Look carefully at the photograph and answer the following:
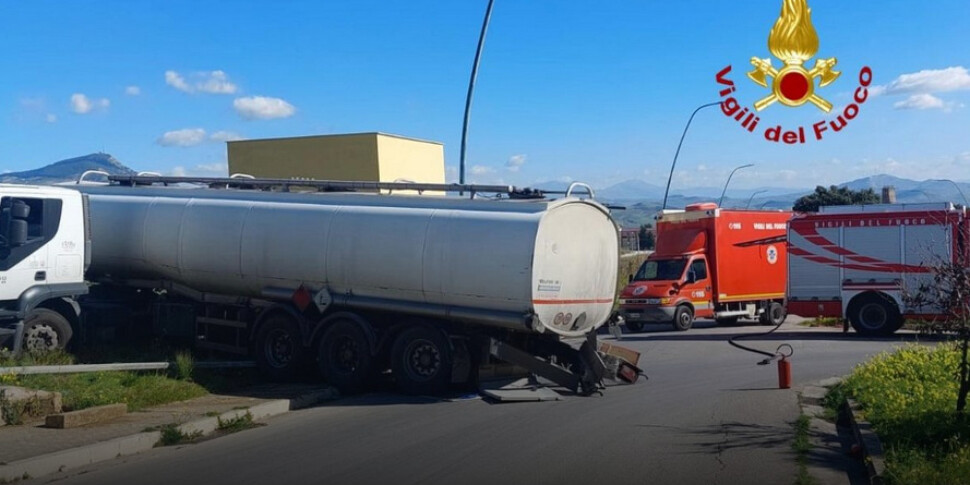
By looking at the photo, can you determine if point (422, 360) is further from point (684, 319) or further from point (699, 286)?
point (699, 286)

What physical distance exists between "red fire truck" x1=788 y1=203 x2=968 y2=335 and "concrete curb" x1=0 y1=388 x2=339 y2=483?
A: 1698cm

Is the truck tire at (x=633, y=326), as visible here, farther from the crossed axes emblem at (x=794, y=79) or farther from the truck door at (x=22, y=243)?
the truck door at (x=22, y=243)

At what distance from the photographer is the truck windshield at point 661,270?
28.9m

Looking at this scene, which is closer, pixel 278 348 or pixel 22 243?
pixel 22 243

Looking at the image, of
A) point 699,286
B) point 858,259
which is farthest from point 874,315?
point 699,286

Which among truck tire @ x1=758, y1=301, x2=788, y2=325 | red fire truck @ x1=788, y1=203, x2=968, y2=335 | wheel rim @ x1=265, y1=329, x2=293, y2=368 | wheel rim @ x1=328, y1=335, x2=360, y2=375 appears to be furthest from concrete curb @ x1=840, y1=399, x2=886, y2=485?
truck tire @ x1=758, y1=301, x2=788, y2=325

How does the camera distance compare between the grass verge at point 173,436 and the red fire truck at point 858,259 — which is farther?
the red fire truck at point 858,259

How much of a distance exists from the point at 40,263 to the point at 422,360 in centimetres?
630

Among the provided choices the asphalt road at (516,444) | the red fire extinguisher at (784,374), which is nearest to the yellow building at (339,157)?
the asphalt road at (516,444)

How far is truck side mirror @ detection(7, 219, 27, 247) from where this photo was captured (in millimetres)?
15172

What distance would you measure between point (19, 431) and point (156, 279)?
24.6 feet

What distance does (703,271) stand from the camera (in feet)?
95.9

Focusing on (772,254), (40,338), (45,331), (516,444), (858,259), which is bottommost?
(516,444)

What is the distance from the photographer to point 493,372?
1573cm
